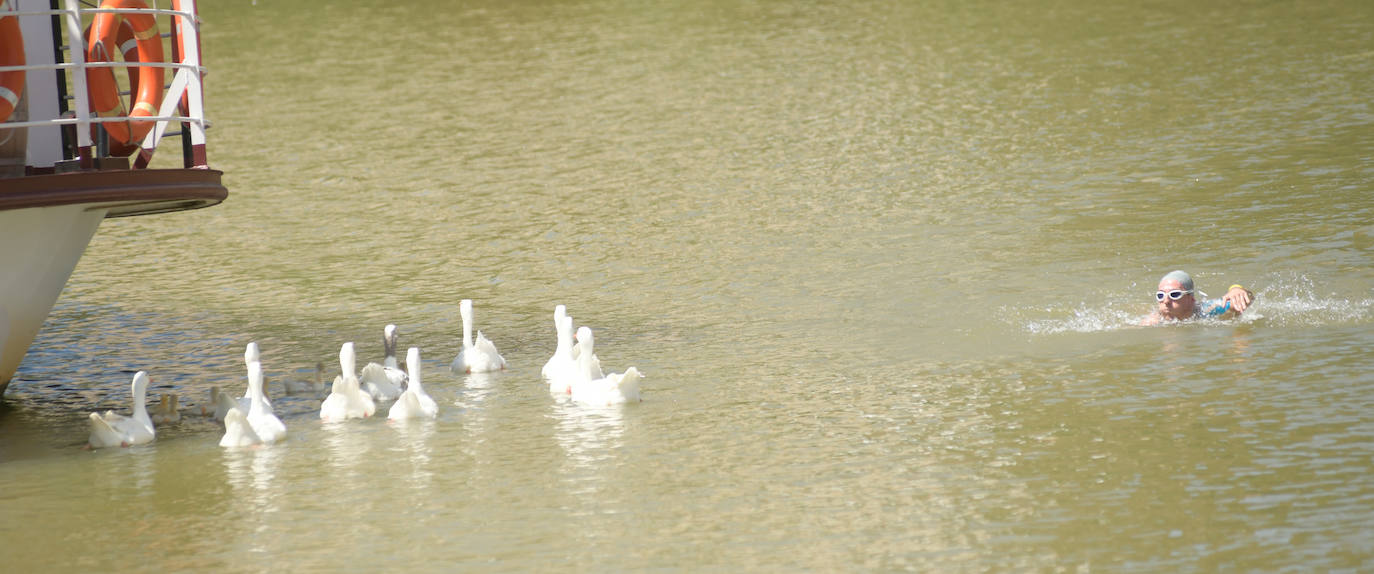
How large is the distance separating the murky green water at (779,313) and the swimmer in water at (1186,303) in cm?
17

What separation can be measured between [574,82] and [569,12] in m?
10.1

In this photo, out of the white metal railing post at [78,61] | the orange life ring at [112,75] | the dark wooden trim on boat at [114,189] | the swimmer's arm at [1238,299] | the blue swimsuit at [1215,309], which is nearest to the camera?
the dark wooden trim on boat at [114,189]

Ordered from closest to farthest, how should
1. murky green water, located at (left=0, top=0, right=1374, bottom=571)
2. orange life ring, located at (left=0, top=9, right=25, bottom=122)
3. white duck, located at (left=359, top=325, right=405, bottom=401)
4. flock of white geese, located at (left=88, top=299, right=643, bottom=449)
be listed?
murky green water, located at (left=0, top=0, right=1374, bottom=571) < flock of white geese, located at (left=88, top=299, right=643, bottom=449) < orange life ring, located at (left=0, top=9, right=25, bottom=122) < white duck, located at (left=359, top=325, right=405, bottom=401)

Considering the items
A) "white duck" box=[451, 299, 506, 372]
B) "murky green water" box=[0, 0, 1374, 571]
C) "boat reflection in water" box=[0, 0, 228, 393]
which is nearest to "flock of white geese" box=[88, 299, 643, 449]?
"murky green water" box=[0, 0, 1374, 571]

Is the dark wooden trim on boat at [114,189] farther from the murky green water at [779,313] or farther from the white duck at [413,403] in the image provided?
the white duck at [413,403]

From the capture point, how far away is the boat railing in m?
12.5

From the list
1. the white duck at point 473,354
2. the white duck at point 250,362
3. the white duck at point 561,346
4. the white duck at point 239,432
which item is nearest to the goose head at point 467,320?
the white duck at point 473,354

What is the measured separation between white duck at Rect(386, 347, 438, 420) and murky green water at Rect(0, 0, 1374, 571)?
0.23 metres

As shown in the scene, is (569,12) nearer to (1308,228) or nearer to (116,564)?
(1308,228)

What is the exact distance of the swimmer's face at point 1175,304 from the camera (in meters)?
13.6

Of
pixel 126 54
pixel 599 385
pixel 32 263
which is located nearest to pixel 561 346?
pixel 599 385

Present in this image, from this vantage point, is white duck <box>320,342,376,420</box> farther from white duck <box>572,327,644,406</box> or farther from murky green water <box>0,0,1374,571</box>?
white duck <box>572,327,644,406</box>

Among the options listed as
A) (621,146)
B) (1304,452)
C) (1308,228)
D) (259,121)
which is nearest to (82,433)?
(1304,452)

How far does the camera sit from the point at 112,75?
44.2 feet
